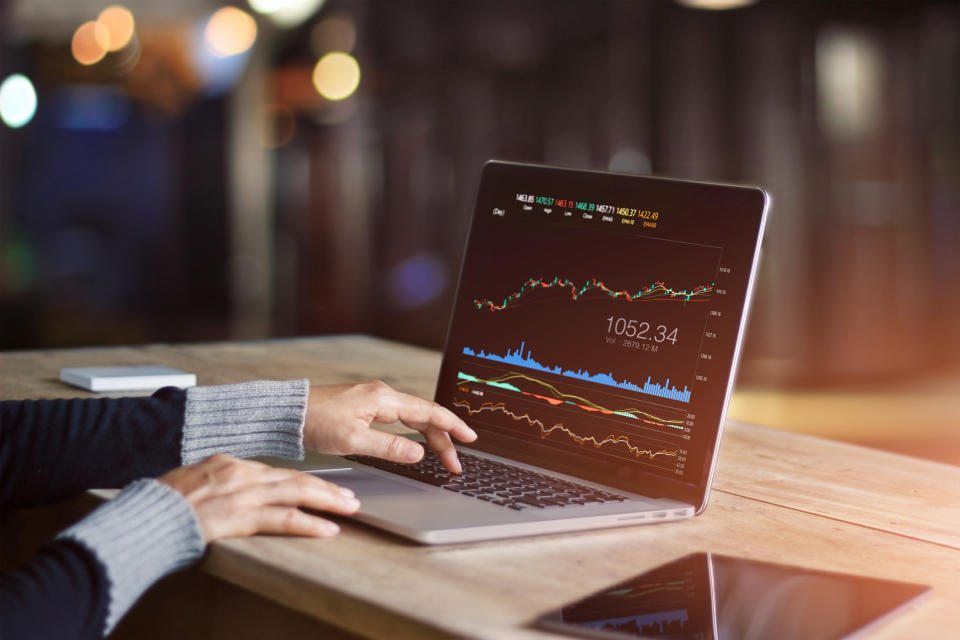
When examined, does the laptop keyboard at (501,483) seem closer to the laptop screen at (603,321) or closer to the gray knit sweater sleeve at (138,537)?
the laptop screen at (603,321)

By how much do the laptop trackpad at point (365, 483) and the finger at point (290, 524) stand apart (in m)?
0.09

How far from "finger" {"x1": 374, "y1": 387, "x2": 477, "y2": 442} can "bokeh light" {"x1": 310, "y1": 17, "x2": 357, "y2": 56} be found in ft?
20.3

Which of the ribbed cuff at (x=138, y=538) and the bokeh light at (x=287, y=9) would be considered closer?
the ribbed cuff at (x=138, y=538)

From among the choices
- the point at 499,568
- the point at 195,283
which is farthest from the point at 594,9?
the point at 499,568

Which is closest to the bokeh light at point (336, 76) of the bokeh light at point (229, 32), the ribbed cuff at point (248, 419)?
the bokeh light at point (229, 32)

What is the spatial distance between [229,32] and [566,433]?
23.6 feet

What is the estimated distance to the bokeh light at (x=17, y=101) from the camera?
620 centimetres

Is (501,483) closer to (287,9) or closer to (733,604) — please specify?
(733,604)

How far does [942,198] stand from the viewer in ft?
17.6

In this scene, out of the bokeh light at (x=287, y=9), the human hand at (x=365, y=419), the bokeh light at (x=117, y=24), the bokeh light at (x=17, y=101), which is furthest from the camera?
the bokeh light at (x=117, y=24)

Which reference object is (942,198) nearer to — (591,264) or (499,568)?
(591,264)

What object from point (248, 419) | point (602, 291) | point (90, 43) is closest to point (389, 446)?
point (248, 419)

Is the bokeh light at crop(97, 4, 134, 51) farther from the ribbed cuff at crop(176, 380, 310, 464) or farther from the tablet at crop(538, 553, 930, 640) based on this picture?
the tablet at crop(538, 553, 930, 640)

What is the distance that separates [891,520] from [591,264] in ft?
1.24
